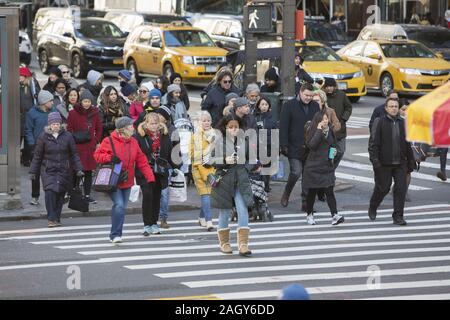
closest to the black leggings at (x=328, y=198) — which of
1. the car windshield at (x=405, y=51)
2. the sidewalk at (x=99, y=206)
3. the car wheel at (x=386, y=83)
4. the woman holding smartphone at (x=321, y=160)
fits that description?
the woman holding smartphone at (x=321, y=160)

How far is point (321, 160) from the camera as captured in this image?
16422 mm

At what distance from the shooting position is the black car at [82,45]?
37719mm

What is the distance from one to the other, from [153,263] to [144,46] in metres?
22.7

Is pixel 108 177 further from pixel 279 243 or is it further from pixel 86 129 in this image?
pixel 86 129

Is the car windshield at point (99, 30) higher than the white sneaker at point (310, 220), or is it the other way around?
the car windshield at point (99, 30)

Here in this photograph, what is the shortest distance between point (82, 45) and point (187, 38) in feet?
12.1

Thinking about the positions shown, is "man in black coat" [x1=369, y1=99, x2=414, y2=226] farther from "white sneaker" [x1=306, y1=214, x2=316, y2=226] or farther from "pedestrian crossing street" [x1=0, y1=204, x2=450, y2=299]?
"white sneaker" [x1=306, y1=214, x2=316, y2=226]

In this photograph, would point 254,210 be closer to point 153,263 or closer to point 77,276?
point 153,263

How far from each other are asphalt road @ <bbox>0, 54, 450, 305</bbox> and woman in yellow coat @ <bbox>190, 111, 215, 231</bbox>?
1.12 feet

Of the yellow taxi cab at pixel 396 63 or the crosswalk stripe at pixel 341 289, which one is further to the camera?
the yellow taxi cab at pixel 396 63

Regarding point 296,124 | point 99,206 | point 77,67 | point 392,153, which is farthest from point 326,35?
point 392,153

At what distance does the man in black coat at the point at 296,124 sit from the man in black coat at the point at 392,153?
1.27 meters

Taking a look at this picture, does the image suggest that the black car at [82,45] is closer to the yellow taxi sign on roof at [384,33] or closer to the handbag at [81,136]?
the yellow taxi sign on roof at [384,33]

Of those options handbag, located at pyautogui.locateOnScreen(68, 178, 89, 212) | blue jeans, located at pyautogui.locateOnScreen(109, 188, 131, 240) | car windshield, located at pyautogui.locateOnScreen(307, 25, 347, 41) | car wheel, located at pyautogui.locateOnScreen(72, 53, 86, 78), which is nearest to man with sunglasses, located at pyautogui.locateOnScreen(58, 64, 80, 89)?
handbag, located at pyautogui.locateOnScreen(68, 178, 89, 212)
